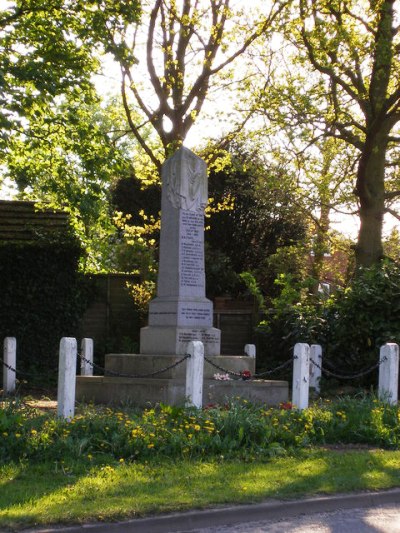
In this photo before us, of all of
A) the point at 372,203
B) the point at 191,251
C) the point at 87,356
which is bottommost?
the point at 87,356

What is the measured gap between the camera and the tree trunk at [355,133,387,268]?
76.0 ft

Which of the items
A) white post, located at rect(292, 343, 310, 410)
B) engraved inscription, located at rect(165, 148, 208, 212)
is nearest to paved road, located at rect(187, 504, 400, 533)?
white post, located at rect(292, 343, 310, 410)

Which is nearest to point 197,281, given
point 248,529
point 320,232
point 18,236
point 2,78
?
point 2,78

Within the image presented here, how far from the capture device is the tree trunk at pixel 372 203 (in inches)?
912

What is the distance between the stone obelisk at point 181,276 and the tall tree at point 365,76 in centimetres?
718

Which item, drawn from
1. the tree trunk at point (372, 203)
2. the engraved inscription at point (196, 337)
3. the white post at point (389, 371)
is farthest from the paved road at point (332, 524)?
the tree trunk at point (372, 203)

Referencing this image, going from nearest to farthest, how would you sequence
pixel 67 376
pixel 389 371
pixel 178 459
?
pixel 178 459 → pixel 67 376 → pixel 389 371

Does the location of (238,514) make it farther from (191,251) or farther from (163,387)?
(191,251)

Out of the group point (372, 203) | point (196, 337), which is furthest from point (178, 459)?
point (372, 203)

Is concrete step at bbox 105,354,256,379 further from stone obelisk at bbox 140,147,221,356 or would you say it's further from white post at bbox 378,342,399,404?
white post at bbox 378,342,399,404

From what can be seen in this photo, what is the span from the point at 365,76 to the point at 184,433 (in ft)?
54.7

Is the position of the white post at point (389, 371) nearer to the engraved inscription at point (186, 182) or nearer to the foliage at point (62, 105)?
the engraved inscription at point (186, 182)

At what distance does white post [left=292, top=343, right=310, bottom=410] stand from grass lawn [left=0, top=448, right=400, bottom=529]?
8.15ft

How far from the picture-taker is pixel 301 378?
43.3 ft
